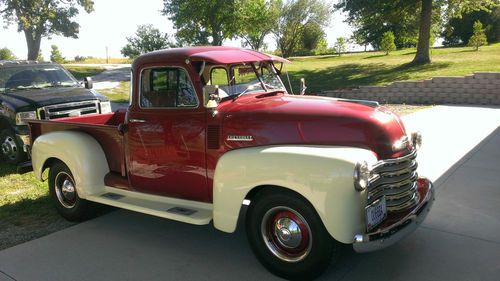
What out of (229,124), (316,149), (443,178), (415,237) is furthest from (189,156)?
(443,178)

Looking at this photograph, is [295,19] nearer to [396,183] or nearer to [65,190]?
[65,190]

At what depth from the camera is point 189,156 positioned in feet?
13.8

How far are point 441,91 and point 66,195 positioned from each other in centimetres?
1281

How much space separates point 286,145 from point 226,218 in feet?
2.77

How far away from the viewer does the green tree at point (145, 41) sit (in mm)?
45438

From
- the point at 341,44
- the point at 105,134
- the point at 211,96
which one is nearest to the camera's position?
the point at 211,96

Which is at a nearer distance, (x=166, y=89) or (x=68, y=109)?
(x=166, y=89)

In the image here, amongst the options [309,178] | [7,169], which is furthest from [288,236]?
[7,169]

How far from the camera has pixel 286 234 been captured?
363 centimetres

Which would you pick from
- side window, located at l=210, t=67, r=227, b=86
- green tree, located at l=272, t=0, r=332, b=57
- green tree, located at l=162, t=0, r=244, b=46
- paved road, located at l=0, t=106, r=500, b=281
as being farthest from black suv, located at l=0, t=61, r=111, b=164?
green tree, located at l=272, t=0, r=332, b=57

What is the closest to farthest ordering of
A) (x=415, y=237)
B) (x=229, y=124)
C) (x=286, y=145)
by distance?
(x=286, y=145) → (x=229, y=124) → (x=415, y=237)

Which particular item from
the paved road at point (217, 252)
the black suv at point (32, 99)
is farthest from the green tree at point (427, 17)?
the black suv at point (32, 99)

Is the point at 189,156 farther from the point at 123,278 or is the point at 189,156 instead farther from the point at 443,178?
the point at 443,178

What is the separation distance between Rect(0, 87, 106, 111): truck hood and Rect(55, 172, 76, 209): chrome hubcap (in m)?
2.86
